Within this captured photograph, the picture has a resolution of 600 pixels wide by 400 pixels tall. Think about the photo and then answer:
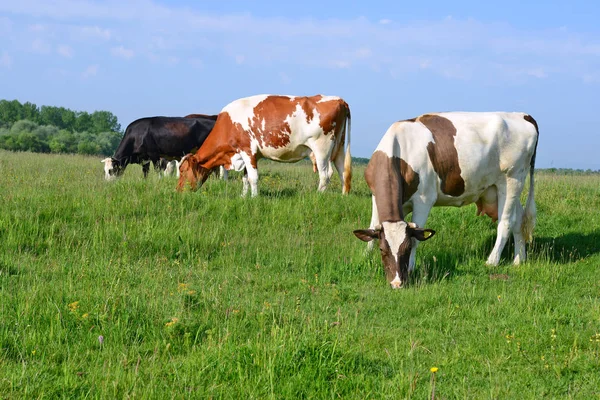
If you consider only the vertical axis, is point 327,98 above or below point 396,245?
above

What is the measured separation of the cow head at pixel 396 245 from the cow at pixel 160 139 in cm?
1155

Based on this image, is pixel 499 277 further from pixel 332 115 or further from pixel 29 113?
pixel 29 113

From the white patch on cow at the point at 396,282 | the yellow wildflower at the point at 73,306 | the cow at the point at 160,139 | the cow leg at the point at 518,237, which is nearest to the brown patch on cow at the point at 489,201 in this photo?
the cow leg at the point at 518,237

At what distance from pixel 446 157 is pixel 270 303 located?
12.7ft

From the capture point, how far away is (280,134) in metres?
14.4

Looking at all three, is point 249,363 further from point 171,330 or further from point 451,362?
point 451,362

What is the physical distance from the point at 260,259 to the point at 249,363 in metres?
4.31

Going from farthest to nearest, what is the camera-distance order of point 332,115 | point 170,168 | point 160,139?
point 170,168, point 160,139, point 332,115

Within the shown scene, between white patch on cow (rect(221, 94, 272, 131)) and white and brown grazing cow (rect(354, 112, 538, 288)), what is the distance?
5824 millimetres

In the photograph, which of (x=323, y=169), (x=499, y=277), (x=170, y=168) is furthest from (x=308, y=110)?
(x=170, y=168)

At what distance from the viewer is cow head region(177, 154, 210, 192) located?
1477 cm

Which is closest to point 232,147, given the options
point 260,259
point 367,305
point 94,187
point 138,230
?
point 94,187

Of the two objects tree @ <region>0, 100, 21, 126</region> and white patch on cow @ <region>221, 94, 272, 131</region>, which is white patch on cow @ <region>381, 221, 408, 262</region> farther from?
tree @ <region>0, 100, 21, 126</region>

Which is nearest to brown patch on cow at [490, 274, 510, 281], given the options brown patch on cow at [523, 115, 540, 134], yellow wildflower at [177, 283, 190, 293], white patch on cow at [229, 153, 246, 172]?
brown patch on cow at [523, 115, 540, 134]
